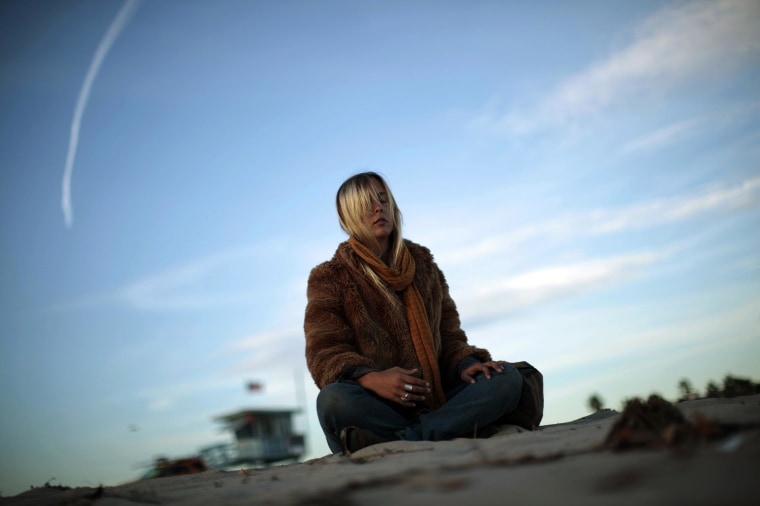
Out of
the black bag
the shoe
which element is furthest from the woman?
the black bag

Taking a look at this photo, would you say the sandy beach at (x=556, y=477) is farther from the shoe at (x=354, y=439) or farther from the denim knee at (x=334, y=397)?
the denim knee at (x=334, y=397)

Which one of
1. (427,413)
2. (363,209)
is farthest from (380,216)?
(427,413)

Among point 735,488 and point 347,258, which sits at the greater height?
point 347,258

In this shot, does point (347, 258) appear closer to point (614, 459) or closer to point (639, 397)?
point (639, 397)

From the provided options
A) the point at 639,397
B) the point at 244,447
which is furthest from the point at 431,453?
the point at 244,447

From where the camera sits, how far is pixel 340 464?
104 inches

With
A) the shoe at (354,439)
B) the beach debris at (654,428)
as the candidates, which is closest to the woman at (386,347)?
the shoe at (354,439)

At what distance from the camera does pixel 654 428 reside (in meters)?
1.83

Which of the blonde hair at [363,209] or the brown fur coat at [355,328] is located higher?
the blonde hair at [363,209]

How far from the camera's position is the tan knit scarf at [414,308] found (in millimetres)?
3840

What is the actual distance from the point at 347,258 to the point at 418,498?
274cm

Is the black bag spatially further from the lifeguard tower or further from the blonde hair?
the lifeguard tower

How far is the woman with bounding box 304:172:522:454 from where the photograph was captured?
11.0 feet

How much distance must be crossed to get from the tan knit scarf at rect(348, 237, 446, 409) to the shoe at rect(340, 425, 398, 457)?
1.79 ft
